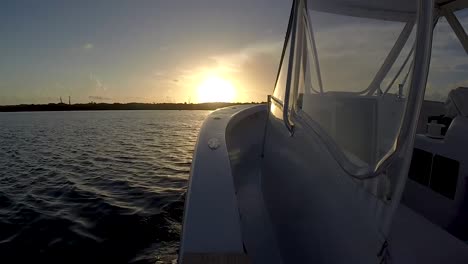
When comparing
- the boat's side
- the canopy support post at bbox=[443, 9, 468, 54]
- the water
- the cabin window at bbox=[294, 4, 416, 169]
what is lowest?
the water

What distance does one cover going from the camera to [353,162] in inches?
48.8

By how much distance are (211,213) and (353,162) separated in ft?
2.34

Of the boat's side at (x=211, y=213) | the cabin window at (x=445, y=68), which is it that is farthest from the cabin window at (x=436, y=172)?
the boat's side at (x=211, y=213)

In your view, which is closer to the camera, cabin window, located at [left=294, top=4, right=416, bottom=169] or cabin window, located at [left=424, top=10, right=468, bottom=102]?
cabin window, located at [left=294, top=4, right=416, bottom=169]

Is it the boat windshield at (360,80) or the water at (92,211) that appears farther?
the water at (92,211)

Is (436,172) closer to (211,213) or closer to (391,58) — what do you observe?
(391,58)

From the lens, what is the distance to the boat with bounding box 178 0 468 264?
3.19 ft

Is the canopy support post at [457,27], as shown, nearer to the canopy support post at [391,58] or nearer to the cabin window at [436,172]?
the cabin window at [436,172]

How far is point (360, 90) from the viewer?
1.47 m

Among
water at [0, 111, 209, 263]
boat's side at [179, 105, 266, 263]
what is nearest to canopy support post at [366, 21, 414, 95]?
boat's side at [179, 105, 266, 263]

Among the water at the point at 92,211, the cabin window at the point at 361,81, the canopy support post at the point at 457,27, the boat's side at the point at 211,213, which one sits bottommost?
the water at the point at 92,211

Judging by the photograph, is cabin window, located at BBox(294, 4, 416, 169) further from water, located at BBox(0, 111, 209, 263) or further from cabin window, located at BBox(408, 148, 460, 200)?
water, located at BBox(0, 111, 209, 263)

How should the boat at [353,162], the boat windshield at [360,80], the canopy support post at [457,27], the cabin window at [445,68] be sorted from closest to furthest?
the boat at [353,162] → the boat windshield at [360,80] → the cabin window at [445,68] → the canopy support post at [457,27]

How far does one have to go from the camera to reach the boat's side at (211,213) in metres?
1.25
